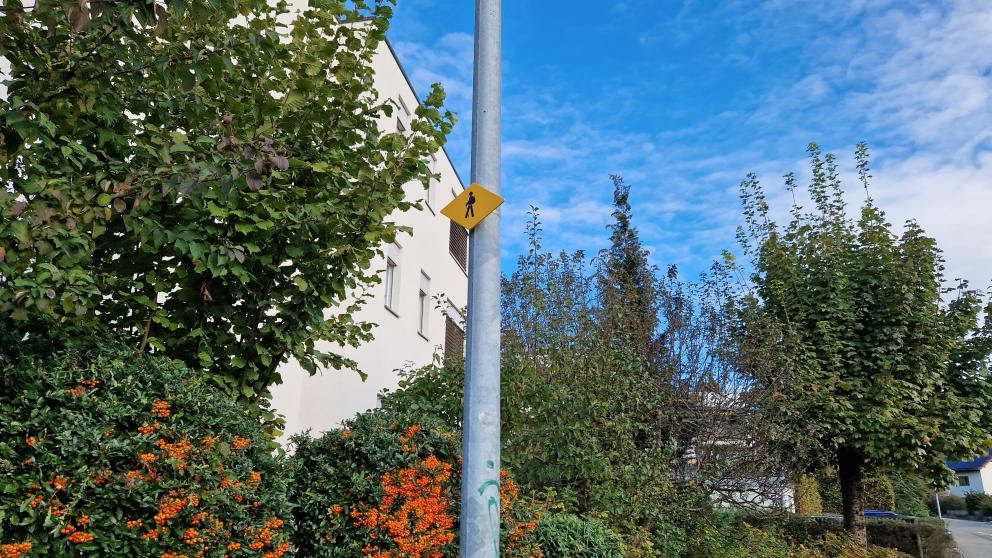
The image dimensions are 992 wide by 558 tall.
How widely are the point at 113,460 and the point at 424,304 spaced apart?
13182 millimetres

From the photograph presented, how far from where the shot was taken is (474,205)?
3912 mm

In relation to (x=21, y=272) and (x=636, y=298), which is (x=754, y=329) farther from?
(x=21, y=272)

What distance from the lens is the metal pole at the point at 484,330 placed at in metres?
3.54

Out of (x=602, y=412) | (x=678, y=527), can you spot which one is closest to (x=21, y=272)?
(x=602, y=412)

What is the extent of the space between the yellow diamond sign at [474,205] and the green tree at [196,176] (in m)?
1.07

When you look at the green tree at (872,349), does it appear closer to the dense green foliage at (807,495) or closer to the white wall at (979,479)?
the dense green foliage at (807,495)

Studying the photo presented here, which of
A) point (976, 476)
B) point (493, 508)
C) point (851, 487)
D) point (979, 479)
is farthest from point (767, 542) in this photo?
point (976, 476)

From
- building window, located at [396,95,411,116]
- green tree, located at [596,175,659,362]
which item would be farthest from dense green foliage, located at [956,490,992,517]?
building window, located at [396,95,411,116]

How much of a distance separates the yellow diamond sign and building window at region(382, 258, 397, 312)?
10.5 meters

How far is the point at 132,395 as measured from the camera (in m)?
3.75

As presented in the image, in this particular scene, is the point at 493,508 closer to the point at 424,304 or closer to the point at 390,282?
the point at 390,282

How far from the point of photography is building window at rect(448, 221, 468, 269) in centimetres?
1966

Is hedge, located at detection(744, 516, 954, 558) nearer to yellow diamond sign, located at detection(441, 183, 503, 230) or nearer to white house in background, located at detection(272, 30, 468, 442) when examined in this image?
white house in background, located at detection(272, 30, 468, 442)

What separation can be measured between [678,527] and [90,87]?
899 cm
